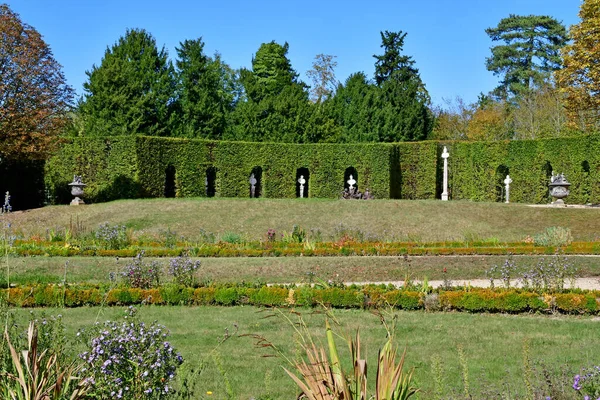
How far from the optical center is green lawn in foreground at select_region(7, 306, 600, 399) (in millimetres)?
5602

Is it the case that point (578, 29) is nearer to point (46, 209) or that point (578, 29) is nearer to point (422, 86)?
point (422, 86)

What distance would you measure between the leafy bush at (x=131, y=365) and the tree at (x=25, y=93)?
894 inches

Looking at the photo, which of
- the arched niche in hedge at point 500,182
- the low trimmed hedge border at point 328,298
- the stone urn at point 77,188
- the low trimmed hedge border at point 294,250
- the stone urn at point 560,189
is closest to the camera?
the low trimmed hedge border at point 328,298

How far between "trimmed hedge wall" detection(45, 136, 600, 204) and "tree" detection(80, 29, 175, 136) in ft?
11.9

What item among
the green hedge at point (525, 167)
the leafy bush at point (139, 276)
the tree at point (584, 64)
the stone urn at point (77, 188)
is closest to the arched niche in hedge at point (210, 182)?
the stone urn at point (77, 188)

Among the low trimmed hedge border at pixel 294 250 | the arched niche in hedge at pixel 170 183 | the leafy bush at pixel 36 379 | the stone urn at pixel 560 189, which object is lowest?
the leafy bush at pixel 36 379

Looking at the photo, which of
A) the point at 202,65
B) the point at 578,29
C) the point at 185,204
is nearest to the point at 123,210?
the point at 185,204

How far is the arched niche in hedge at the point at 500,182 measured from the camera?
95.7ft

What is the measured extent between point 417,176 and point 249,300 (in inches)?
871

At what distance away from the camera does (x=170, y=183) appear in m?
31.3

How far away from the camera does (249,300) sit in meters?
9.55

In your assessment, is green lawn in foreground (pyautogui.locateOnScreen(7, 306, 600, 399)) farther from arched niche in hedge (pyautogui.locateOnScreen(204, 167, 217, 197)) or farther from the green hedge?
arched niche in hedge (pyautogui.locateOnScreen(204, 167, 217, 197))

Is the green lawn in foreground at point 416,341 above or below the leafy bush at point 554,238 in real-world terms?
below

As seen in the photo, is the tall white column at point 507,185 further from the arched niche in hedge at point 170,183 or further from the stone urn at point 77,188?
the stone urn at point 77,188
